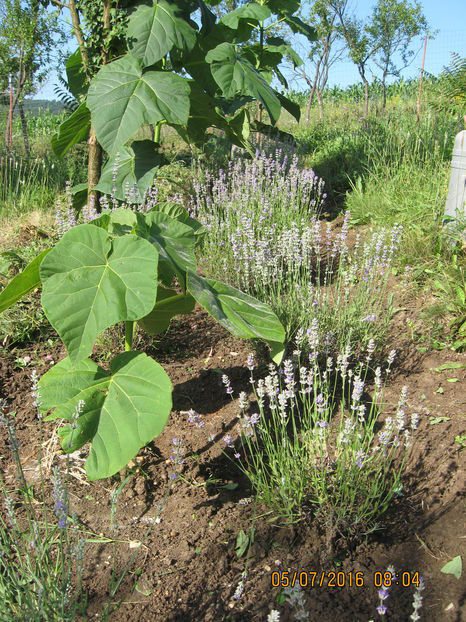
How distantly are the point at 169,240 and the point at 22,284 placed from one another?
0.52m

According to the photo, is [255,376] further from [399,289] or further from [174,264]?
[399,289]

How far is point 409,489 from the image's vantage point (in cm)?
192

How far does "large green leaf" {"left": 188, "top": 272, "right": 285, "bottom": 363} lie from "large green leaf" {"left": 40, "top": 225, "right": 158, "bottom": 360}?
22 centimetres

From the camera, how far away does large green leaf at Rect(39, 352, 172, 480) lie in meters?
1.58

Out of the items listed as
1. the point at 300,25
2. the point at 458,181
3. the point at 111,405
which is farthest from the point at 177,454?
the point at 300,25

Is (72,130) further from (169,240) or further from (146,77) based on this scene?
(169,240)

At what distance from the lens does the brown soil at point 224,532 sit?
1.51m

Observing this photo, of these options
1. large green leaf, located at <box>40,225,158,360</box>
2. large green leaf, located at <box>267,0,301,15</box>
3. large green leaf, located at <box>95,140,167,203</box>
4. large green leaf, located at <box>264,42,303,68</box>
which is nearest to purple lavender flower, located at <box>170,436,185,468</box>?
large green leaf, located at <box>40,225,158,360</box>

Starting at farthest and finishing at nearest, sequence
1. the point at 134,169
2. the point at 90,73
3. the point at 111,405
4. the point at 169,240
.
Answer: the point at 90,73, the point at 134,169, the point at 169,240, the point at 111,405

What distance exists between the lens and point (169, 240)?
193 centimetres

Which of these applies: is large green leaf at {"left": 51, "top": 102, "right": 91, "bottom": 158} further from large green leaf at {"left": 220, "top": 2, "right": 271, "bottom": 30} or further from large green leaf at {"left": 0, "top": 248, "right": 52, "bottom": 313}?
large green leaf at {"left": 0, "top": 248, "right": 52, "bottom": 313}

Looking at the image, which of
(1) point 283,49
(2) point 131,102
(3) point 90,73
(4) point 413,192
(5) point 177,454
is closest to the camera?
(5) point 177,454

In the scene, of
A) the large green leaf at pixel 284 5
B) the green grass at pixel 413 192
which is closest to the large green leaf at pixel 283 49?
the large green leaf at pixel 284 5

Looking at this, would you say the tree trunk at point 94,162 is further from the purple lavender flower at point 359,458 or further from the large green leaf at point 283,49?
the purple lavender flower at point 359,458
